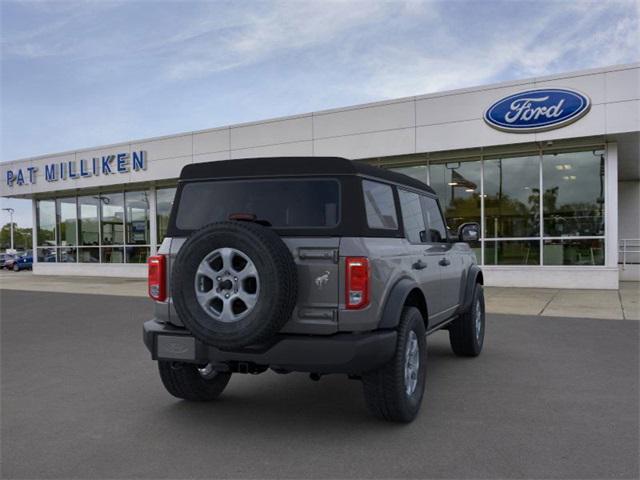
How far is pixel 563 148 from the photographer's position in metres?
15.1

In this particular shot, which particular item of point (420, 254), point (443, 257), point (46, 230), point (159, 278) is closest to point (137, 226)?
point (46, 230)

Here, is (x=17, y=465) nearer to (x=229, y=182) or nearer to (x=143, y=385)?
(x=143, y=385)

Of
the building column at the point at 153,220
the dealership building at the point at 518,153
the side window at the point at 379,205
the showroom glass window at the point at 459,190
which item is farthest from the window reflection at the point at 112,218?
the side window at the point at 379,205

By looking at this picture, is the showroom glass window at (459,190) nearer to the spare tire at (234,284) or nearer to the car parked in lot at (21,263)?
the spare tire at (234,284)

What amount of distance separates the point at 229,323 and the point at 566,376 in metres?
3.71

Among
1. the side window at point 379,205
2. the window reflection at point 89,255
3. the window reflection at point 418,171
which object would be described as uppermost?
the window reflection at point 418,171

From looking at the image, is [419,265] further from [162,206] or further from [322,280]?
[162,206]

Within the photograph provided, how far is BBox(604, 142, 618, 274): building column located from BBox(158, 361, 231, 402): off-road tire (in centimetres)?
1236

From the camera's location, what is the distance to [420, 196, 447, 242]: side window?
553cm

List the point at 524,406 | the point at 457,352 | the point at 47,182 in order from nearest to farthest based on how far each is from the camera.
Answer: the point at 524,406
the point at 457,352
the point at 47,182

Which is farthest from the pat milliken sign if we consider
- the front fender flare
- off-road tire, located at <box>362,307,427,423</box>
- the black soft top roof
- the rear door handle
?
off-road tire, located at <box>362,307,427,423</box>

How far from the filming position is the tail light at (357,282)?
12.5 feet

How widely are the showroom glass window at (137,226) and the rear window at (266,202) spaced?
19.5 metres

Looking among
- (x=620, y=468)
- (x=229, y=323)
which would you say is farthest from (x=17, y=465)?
(x=620, y=468)
